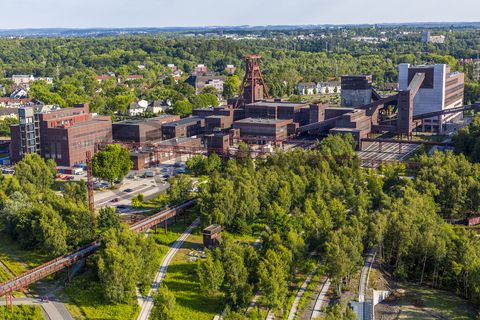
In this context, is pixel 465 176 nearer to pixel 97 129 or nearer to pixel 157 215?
pixel 157 215

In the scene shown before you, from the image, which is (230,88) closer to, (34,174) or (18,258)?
(34,174)

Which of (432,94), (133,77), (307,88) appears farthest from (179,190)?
(133,77)

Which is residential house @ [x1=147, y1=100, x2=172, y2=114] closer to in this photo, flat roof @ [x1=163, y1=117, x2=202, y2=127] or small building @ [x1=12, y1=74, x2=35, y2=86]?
flat roof @ [x1=163, y1=117, x2=202, y2=127]

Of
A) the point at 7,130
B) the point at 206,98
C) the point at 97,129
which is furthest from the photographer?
the point at 206,98

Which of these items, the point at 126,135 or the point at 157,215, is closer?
the point at 157,215

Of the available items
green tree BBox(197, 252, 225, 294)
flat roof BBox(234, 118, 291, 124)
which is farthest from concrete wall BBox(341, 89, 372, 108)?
green tree BBox(197, 252, 225, 294)

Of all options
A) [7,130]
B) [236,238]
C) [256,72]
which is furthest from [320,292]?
[7,130]
